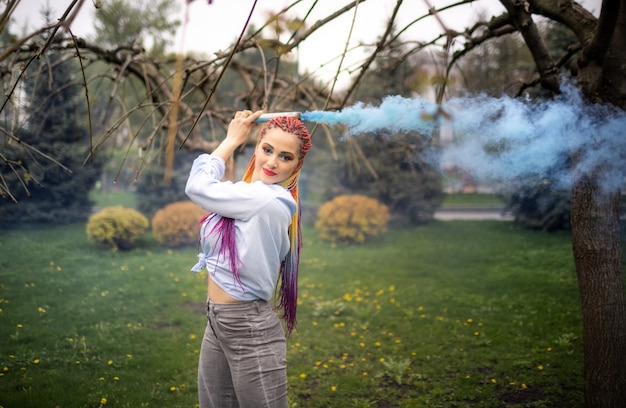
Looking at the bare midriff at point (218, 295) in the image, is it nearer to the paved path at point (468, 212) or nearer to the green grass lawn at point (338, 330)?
the green grass lawn at point (338, 330)

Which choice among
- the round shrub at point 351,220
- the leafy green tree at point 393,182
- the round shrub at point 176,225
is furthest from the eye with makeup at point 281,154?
the leafy green tree at point 393,182

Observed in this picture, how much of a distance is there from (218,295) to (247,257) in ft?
0.76

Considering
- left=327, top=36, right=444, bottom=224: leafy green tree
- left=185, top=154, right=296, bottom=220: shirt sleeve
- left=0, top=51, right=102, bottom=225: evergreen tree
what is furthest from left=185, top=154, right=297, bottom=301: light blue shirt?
left=0, top=51, right=102, bottom=225: evergreen tree

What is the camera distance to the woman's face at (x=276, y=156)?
2.03 meters

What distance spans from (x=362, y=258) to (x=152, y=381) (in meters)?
5.61

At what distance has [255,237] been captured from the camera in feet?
6.21

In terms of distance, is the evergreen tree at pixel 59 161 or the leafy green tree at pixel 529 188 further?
the evergreen tree at pixel 59 161

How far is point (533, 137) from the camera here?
106 inches

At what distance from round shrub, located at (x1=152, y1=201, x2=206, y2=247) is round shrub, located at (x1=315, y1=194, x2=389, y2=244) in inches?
107

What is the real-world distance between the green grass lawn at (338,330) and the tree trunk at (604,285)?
39cm

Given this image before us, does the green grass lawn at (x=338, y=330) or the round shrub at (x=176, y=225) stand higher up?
the round shrub at (x=176, y=225)

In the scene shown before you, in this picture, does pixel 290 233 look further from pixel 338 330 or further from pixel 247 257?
pixel 338 330

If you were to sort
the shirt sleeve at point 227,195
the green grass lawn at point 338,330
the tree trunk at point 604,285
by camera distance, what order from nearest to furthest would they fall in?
1. the shirt sleeve at point 227,195
2. the tree trunk at point 604,285
3. the green grass lawn at point 338,330

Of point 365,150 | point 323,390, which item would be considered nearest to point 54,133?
point 365,150
